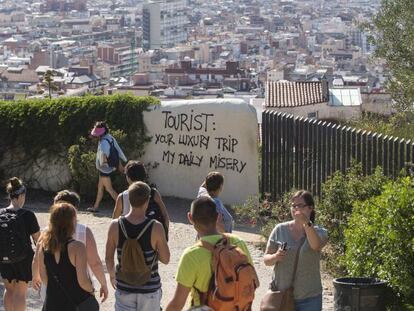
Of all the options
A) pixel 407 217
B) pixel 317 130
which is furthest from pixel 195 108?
pixel 407 217

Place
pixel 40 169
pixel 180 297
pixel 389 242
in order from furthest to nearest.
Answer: pixel 40 169 < pixel 389 242 < pixel 180 297

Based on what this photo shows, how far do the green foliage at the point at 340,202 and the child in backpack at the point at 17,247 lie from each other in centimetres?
330

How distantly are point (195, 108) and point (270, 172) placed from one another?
1.37m

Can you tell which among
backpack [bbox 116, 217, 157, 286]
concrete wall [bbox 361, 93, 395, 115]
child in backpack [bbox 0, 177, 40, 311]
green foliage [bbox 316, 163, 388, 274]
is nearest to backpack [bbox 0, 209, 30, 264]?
child in backpack [bbox 0, 177, 40, 311]

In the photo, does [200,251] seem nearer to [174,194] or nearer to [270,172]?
[270,172]

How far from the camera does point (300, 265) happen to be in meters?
6.46

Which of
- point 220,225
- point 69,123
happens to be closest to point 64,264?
point 220,225

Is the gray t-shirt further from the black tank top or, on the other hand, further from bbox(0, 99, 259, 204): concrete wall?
bbox(0, 99, 259, 204): concrete wall

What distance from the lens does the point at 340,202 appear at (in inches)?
399

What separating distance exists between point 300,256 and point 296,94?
31463mm

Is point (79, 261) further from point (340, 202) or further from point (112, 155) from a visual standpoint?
point (112, 155)

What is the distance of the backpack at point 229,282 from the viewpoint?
541 centimetres

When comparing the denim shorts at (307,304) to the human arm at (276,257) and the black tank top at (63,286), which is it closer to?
the human arm at (276,257)

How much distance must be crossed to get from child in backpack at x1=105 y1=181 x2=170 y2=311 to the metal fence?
Result: 4.61 m
